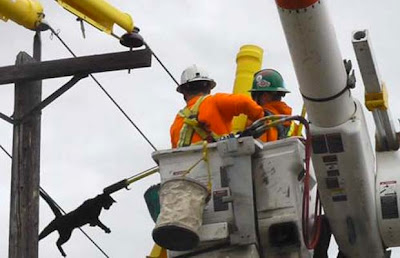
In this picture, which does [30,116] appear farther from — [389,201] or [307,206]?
[389,201]

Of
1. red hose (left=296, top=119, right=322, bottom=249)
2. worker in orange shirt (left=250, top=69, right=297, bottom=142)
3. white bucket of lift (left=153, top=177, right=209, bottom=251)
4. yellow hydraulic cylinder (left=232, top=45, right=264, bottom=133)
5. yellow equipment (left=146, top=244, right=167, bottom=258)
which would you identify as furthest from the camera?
yellow hydraulic cylinder (left=232, top=45, right=264, bottom=133)

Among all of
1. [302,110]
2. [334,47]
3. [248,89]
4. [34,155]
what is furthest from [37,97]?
[334,47]

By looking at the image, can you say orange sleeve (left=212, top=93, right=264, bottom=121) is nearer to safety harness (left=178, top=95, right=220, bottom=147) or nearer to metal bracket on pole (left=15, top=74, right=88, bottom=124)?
safety harness (left=178, top=95, right=220, bottom=147)

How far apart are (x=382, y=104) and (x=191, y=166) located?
5.17ft

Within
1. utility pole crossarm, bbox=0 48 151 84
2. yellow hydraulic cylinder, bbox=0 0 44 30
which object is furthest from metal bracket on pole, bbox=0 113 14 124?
yellow hydraulic cylinder, bbox=0 0 44 30

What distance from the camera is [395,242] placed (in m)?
9.55

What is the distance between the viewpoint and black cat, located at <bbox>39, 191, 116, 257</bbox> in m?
11.0

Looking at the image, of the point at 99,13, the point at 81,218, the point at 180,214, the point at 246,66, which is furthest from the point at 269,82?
the point at 180,214

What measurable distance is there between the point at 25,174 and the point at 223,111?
2115 millimetres

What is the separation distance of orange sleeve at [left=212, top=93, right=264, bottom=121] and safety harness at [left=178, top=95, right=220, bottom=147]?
0.66 feet

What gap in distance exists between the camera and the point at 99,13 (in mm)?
11094

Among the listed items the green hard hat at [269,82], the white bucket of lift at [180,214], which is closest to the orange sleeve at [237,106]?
the green hard hat at [269,82]

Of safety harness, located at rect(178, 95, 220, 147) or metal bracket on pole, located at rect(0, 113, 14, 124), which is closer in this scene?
safety harness, located at rect(178, 95, 220, 147)

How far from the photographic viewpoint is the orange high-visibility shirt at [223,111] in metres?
9.75
